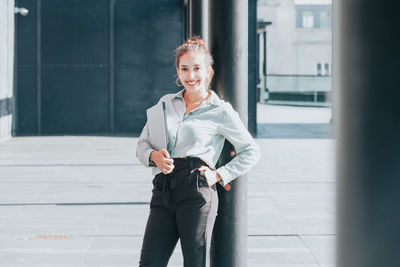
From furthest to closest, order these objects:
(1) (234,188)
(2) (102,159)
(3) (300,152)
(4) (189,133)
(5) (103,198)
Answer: (3) (300,152), (2) (102,159), (5) (103,198), (1) (234,188), (4) (189,133)

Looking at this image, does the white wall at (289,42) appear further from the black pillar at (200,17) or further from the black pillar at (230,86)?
the black pillar at (230,86)

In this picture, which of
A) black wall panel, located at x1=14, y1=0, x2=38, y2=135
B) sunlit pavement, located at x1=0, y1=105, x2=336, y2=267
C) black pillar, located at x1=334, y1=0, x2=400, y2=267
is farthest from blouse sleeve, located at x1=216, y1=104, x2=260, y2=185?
black wall panel, located at x1=14, y1=0, x2=38, y2=135

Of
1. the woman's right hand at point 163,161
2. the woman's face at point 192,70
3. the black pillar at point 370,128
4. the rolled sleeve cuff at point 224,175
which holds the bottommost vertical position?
the rolled sleeve cuff at point 224,175

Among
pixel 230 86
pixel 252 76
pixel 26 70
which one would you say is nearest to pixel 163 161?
pixel 230 86

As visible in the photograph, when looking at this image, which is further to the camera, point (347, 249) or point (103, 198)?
point (103, 198)

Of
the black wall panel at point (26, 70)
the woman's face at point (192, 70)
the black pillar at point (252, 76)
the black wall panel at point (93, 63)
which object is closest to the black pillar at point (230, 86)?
the woman's face at point (192, 70)

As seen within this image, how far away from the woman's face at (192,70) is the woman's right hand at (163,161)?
398mm

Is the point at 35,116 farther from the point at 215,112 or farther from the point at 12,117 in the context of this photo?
the point at 215,112

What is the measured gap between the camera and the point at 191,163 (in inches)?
133

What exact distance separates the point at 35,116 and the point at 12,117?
0.77m

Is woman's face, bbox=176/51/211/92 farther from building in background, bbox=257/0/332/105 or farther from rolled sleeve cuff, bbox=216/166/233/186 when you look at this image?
building in background, bbox=257/0/332/105

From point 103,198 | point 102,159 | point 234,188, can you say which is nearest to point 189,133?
point 234,188

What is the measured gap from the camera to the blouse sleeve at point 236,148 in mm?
3525

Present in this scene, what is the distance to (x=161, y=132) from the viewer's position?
3.51m
